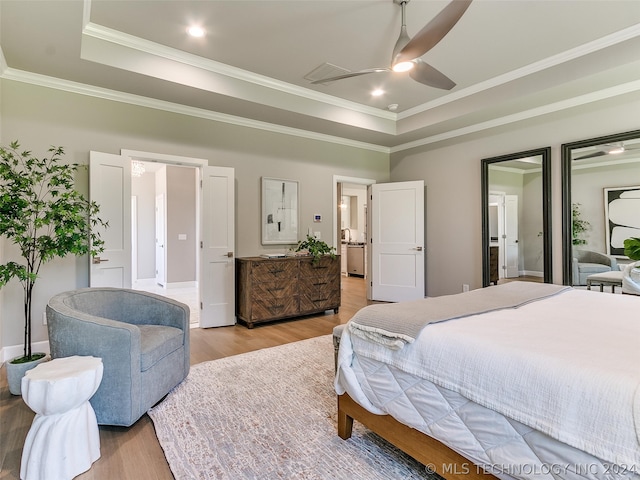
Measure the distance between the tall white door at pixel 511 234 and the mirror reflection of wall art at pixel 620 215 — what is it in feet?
3.17

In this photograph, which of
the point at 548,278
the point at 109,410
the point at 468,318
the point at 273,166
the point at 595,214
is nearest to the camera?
the point at 468,318

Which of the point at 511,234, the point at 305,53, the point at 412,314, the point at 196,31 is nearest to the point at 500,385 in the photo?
the point at 412,314

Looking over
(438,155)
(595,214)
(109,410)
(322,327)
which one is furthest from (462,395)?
(438,155)

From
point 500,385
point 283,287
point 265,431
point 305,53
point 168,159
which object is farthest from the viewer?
point 283,287

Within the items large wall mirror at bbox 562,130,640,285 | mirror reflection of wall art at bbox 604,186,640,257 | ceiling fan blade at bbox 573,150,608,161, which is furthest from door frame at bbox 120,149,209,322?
mirror reflection of wall art at bbox 604,186,640,257

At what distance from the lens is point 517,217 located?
14.8ft

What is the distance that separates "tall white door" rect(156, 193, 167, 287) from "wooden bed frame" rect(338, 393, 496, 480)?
6040 mm

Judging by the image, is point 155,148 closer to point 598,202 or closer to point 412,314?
point 412,314

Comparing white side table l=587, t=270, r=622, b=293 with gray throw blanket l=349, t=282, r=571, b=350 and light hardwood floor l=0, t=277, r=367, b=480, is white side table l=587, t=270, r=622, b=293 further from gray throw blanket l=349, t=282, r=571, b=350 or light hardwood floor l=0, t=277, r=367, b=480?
light hardwood floor l=0, t=277, r=367, b=480

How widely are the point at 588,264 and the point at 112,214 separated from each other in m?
5.31

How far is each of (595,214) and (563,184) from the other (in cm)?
47

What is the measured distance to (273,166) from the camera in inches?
192

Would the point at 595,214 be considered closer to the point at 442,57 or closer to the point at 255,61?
the point at 442,57

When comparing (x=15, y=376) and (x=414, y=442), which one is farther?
(x=15, y=376)
